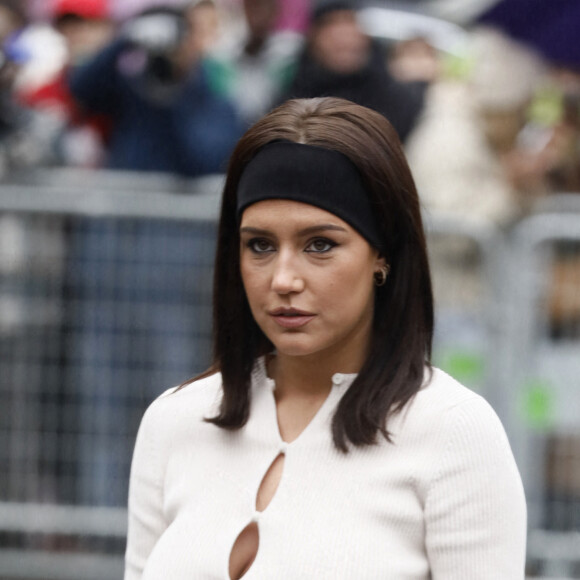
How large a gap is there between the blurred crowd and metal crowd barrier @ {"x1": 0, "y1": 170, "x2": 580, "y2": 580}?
0.32m

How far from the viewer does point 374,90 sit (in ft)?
19.8

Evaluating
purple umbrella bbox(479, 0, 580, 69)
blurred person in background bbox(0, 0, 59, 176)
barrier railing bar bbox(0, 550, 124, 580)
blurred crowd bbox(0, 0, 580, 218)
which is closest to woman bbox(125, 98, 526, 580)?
blurred crowd bbox(0, 0, 580, 218)

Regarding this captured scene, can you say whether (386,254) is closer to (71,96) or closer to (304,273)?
(304,273)

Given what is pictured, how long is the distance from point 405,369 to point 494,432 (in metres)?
0.24

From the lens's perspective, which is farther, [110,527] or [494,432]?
[110,527]

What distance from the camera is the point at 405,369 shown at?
270 centimetres

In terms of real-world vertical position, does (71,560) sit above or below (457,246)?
below

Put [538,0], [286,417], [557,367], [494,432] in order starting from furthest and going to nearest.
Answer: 1. [538,0]
2. [557,367]
3. [286,417]
4. [494,432]

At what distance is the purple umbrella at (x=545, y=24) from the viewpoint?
22.2 ft

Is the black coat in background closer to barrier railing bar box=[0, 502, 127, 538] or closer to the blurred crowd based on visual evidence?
the blurred crowd

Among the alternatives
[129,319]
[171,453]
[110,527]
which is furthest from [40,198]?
[171,453]

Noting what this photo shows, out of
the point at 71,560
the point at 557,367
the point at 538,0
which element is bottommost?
the point at 71,560

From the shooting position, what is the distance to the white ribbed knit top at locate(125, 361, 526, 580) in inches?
99.4

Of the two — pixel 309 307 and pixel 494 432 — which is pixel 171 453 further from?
pixel 494 432
